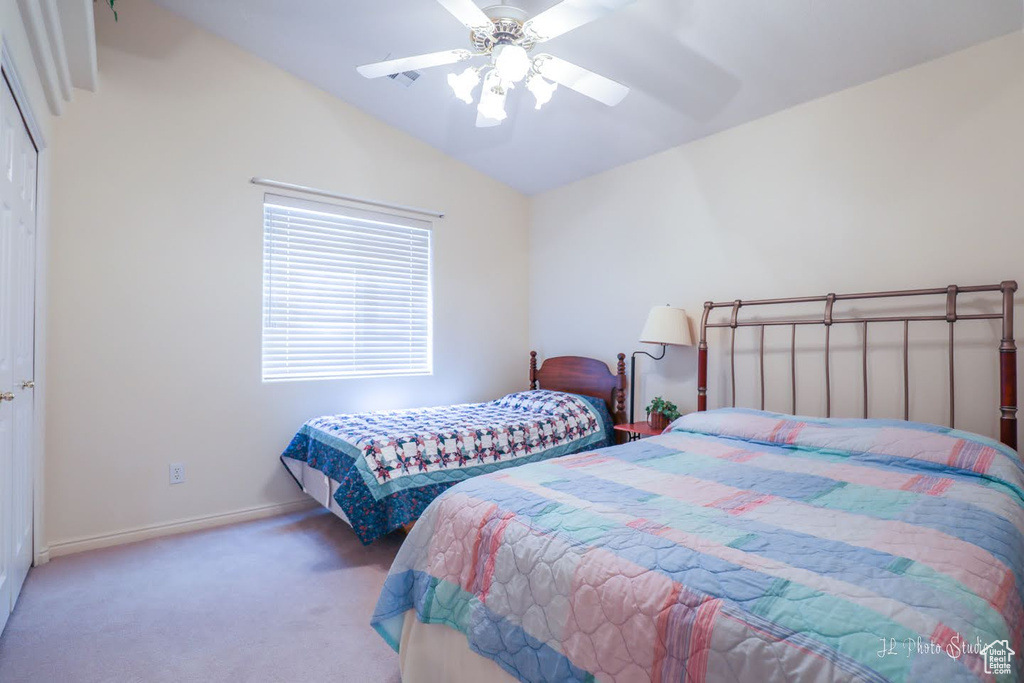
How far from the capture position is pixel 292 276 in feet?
11.3

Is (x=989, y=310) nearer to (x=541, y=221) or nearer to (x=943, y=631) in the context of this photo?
(x=943, y=631)

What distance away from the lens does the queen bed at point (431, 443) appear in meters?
2.50

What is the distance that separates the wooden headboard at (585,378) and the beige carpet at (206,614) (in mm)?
1784

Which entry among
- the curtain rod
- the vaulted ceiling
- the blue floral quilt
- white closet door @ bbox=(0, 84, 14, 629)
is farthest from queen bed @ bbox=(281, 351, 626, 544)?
the vaulted ceiling

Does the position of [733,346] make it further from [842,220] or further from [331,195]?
[331,195]

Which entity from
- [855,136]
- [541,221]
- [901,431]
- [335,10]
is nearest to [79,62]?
[335,10]

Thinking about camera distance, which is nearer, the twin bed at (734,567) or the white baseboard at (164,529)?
the twin bed at (734,567)

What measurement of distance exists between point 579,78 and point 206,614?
2.76 metres

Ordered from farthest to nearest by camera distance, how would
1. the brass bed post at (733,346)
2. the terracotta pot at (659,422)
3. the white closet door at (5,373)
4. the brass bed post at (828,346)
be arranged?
the terracotta pot at (659,422)
the brass bed post at (733,346)
the brass bed post at (828,346)
the white closet door at (5,373)

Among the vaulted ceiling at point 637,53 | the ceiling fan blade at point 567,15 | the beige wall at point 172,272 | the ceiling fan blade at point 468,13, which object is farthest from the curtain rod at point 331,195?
the ceiling fan blade at point 567,15

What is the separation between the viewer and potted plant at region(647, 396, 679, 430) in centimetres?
319

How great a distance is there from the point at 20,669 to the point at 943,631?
2649 millimetres

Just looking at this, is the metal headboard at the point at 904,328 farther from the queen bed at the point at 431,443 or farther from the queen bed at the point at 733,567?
the queen bed at the point at 431,443

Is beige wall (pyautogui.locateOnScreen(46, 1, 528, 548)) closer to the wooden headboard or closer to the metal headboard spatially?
the wooden headboard
